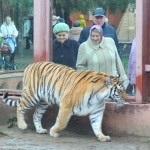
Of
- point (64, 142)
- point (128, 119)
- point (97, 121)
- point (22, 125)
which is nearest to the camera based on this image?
point (64, 142)

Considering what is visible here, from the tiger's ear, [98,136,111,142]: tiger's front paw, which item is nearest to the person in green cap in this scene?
the tiger's ear

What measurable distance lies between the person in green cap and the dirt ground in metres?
1.04

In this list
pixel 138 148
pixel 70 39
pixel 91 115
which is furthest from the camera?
pixel 70 39

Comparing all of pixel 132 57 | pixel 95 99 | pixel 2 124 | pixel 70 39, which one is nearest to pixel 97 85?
pixel 95 99

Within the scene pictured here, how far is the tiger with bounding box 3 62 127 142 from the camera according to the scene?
7.43 m

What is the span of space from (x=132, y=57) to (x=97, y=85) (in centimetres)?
66

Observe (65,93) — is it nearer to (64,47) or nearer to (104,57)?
(104,57)

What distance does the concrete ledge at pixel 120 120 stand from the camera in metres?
7.51

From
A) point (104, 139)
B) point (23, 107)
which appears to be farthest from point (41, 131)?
point (104, 139)

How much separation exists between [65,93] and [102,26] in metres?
1.17

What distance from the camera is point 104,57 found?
7.83 m

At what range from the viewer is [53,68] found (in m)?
8.02

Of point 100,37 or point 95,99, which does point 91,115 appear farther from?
point 100,37

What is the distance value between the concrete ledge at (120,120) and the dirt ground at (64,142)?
0.34 ft
